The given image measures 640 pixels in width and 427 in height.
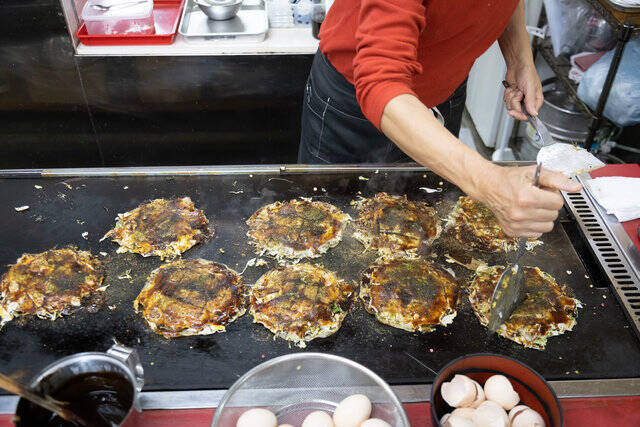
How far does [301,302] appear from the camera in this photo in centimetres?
201

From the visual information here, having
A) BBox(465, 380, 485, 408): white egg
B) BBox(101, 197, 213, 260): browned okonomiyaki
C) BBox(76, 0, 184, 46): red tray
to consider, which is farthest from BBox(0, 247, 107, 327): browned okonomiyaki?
BBox(76, 0, 184, 46): red tray

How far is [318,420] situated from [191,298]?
0.84 meters

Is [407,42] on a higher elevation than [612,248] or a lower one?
higher

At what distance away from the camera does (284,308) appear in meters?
1.99

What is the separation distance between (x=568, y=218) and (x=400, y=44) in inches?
50.4

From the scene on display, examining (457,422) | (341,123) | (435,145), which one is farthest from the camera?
(341,123)

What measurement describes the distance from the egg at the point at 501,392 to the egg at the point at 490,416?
1.8 inches

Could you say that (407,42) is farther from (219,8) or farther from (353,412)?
(219,8)

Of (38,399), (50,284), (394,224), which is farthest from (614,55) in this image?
(38,399)

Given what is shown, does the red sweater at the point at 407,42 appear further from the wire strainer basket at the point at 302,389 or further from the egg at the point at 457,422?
the egg at the point at 457,422

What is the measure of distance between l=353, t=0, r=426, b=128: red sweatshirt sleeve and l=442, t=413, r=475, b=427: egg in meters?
0.95

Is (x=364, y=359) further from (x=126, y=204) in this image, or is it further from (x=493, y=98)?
(x=493, y=98)

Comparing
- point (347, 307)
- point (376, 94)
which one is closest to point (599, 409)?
point (347, 307)

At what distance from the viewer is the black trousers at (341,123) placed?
249 centimetres
